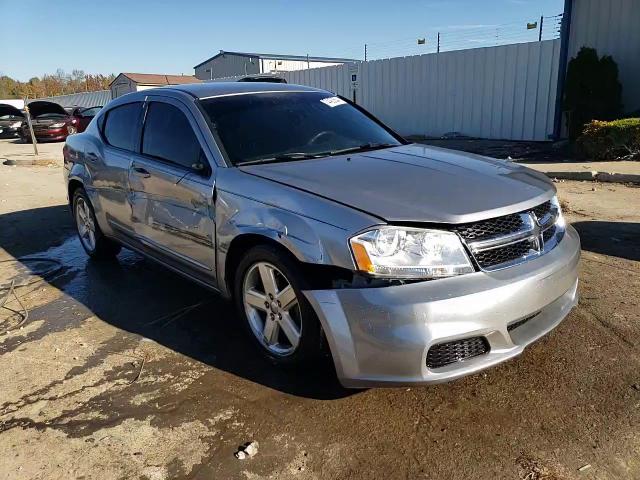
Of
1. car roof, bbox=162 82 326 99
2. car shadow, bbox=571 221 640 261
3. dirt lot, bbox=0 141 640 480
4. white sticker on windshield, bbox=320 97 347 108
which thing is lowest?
dirt lot, bbox=0 141 640 480

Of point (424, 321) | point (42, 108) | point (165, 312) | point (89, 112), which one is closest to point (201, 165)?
point (165, 312)

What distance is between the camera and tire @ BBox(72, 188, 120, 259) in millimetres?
5410

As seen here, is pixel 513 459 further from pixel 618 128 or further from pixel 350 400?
pixel 618 128

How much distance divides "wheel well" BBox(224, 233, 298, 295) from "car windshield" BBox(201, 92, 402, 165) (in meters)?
0.54

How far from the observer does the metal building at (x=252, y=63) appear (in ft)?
109


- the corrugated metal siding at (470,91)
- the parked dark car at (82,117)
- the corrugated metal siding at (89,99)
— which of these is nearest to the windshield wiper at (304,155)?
the corrugated metal siding at (470,91)

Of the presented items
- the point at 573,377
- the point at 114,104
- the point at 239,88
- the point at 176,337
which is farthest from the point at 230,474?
the point at 114,104

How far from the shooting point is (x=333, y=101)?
4.41m

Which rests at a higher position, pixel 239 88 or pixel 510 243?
pixel 239 88

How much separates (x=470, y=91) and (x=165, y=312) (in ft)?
43.7

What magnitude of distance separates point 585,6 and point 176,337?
12.2 m

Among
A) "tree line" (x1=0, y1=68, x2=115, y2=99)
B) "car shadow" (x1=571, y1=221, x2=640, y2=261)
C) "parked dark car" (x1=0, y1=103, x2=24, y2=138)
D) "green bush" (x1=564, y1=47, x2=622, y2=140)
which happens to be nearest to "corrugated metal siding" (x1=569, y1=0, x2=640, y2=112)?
"green bush" (x1=564, y1=47, x2=622, y2=140)

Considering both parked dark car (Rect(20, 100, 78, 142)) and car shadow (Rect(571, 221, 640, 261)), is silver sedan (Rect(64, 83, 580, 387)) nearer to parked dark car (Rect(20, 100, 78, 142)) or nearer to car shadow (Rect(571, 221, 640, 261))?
car shadow (Rect(571, 221, 640, 261))

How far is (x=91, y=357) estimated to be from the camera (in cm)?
361
